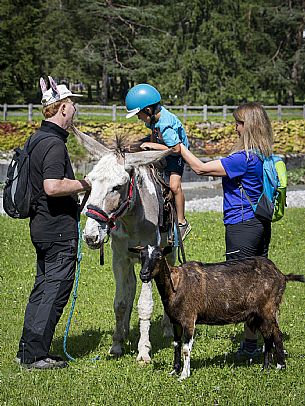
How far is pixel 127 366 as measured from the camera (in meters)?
6.97

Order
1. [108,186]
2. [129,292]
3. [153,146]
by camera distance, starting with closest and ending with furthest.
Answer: [108,186]
[153,146]
[129,292]

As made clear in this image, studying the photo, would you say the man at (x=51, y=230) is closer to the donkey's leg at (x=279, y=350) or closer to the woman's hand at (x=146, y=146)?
the woman's hand at (x=146, y=146)

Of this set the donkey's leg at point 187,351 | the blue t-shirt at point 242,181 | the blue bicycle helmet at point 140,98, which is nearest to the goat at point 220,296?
the donkey's leg at point 187,351

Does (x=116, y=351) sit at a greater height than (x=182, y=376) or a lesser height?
lesser

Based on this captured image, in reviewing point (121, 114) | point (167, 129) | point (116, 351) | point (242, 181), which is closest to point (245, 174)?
point (242, 181)

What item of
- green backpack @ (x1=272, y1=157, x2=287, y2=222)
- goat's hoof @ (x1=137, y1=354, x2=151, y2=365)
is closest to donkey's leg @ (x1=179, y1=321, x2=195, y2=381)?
goat's hoof @ (x1=137, y1=354, x2=151, y2=365)

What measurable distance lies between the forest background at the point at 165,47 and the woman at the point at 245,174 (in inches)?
1686

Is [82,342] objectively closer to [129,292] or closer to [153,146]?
[129,292]

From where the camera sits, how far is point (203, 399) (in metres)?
5.70

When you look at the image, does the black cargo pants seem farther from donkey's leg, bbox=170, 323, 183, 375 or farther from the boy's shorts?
the boy's shorts

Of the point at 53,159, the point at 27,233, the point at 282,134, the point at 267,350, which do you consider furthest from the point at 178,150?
the point at 282,134

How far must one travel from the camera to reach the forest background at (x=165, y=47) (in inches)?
2007

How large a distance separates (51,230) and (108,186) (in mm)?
757

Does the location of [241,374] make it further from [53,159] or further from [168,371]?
[53,159]
